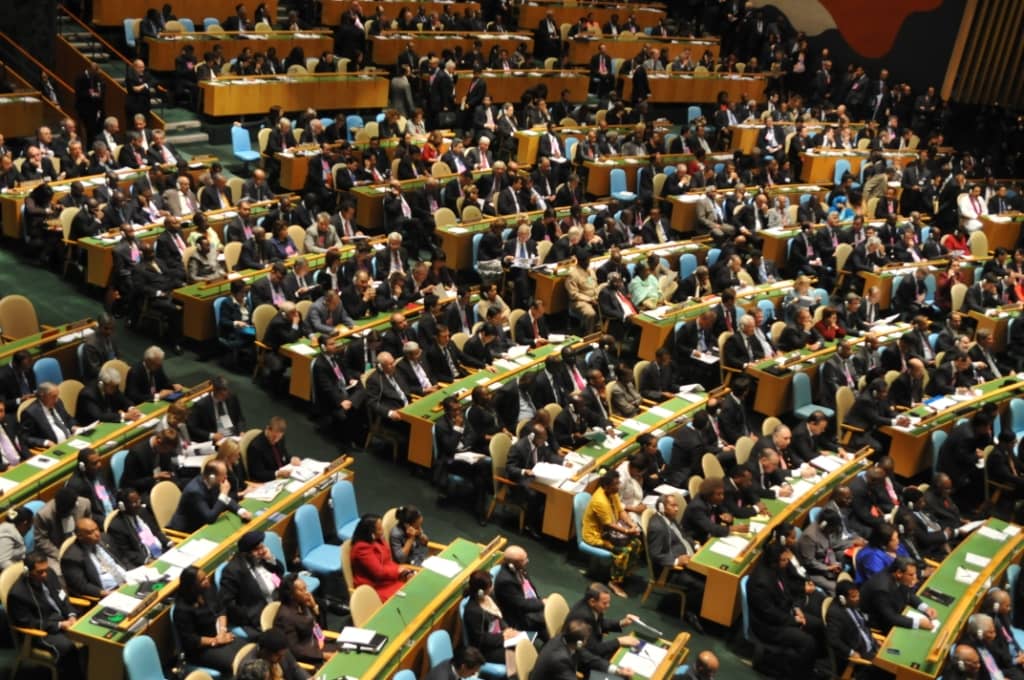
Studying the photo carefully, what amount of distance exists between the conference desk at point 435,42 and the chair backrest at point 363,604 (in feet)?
45.8

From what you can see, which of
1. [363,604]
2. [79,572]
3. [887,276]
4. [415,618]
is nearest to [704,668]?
[415,618]

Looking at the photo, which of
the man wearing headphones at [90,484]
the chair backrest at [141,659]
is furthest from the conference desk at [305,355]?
the chair backrest at [141,659]

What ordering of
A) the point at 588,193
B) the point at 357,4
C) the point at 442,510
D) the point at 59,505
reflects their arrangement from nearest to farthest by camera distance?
the point at 59,505 < the point at 442,510 < the point at 588,193 < the point at 357,4

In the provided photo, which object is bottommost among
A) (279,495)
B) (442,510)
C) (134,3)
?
(442,510)

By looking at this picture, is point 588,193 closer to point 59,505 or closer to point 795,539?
point 795,539

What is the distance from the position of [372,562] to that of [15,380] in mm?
3839

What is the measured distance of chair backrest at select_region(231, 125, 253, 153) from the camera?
16.9m

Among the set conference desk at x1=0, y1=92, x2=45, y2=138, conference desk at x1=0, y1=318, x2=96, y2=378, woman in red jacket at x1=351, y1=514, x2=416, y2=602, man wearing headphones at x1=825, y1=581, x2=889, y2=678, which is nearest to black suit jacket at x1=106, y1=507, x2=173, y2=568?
woman in red jacket at x1=351, y1=514, x2=416, y2=602

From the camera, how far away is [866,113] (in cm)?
2344

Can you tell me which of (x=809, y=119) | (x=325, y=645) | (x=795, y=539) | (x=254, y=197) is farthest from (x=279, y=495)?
(x=809, y=119)

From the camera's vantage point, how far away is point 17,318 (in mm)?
11391

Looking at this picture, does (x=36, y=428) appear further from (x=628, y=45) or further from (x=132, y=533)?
(x=628, y=45)

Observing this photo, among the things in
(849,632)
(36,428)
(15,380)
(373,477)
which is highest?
(15,380)

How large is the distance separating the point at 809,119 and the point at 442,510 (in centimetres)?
1398
